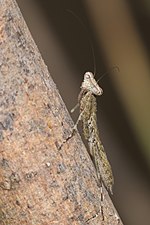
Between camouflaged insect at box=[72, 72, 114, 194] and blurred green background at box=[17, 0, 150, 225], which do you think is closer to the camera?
camouflaged insect at box=[72, 72, 114, 194]

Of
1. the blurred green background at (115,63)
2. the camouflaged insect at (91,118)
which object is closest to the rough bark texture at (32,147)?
the camouflaged insect at (91,118)

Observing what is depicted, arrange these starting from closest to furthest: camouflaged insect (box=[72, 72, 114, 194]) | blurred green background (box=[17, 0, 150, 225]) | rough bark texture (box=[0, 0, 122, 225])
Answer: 1. rough bark texture (box=[0, 0, 122, 225])
2. camouflaged insect (box=[72, 72, 114, 194])
3. blurred green background (box=[17, 0, 150, 225])

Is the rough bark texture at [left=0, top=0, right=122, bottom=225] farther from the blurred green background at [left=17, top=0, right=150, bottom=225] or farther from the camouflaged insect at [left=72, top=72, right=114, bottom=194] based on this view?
the blurred green background at [left=17, top=0, right=150, bottom=225]

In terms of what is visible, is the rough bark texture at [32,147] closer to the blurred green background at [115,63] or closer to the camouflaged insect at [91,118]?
the camouflaged insect at [91,118]

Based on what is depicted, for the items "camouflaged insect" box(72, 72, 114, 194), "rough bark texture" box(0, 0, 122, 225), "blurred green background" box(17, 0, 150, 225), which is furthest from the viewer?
"blurred green background" box(17, 0, 150, 225)

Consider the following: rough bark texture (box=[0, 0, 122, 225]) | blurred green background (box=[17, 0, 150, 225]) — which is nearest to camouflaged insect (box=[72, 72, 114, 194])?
rough bark texture (box=[0, 0, 122, 225])

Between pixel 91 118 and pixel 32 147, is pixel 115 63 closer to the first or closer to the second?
pixel 91 118
